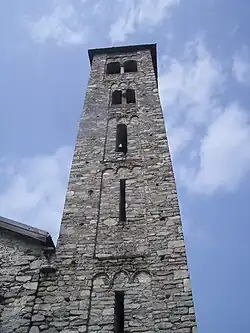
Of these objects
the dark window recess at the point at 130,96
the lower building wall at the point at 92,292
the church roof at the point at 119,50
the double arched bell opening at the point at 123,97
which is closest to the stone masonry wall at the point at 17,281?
the lower building wall at the point at 92,292

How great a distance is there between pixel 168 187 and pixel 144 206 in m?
0.94

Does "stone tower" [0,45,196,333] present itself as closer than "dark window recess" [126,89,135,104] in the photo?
Yes

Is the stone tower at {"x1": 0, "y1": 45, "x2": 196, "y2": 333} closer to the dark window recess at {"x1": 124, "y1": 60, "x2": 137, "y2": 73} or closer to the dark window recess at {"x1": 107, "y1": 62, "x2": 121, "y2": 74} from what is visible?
the dark window recess at {"x1": 107, "y1": 62, "x2": 121, "y2": 74}

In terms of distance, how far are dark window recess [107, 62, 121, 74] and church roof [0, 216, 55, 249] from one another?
39.7 feet

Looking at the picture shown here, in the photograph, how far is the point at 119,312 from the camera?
8984 millimetres

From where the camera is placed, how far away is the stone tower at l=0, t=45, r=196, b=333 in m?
8.75

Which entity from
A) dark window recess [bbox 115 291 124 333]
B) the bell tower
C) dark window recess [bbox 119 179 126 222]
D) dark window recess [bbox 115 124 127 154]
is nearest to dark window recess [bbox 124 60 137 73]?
the bell tower

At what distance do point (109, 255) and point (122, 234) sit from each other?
0.75 metres

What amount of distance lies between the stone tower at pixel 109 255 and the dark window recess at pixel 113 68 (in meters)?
7.24

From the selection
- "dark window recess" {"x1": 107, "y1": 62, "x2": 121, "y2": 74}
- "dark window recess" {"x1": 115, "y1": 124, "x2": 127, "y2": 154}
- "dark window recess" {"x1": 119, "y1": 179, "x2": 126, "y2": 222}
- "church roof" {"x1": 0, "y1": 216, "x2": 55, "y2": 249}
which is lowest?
"church roof" {"x1": 0, "y1": 216, "x2": 55, "y2": 249}

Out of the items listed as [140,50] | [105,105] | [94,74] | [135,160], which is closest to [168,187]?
[135,160]

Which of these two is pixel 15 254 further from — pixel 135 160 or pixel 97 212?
pixel 135 160

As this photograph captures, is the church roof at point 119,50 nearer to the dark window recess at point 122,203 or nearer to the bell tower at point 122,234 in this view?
the bell tower at point 122,234

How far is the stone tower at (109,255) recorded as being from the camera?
8750 mm
